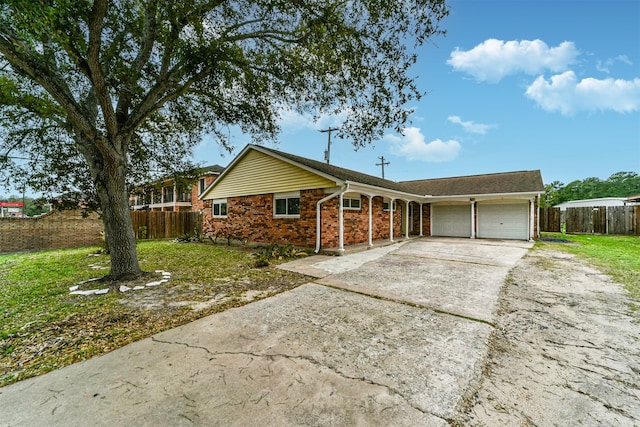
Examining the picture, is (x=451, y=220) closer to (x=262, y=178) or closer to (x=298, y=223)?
(x=298, y=223)

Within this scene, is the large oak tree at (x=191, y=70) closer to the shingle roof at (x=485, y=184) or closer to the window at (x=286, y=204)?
the window at (x=286, y=204)

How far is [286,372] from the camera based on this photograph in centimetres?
241

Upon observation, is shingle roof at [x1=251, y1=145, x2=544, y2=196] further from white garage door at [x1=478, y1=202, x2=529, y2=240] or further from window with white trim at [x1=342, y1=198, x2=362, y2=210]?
window with white trim at [x1=342, y1=198, x2=362, y2=210]

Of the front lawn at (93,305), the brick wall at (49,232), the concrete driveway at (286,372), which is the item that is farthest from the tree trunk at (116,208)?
the brick wall at (49,232)

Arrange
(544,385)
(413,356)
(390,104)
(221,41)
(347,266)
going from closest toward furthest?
(544,385) < (413,356) < (221,41) < (390,104) < (347,266)

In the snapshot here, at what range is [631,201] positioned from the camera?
20.0 meters

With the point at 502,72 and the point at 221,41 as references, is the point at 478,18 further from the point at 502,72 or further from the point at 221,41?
the point at 221,41

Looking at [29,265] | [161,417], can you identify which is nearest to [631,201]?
[161,417]

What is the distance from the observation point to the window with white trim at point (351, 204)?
1045cm

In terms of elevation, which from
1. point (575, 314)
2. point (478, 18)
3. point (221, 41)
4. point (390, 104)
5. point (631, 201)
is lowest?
point (575, 314)

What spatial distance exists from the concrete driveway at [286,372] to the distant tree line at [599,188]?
52.7 m

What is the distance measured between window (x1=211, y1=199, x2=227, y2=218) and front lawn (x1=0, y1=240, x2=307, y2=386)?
6.45 m

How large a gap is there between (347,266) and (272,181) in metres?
5.62

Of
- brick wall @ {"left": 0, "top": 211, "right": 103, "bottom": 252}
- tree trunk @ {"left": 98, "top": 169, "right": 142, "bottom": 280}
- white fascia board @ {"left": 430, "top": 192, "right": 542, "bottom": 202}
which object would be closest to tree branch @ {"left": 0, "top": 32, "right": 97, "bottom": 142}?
tree trunk @ {"left": 98, "top": 169, "right": 142, "bottom": 280}
